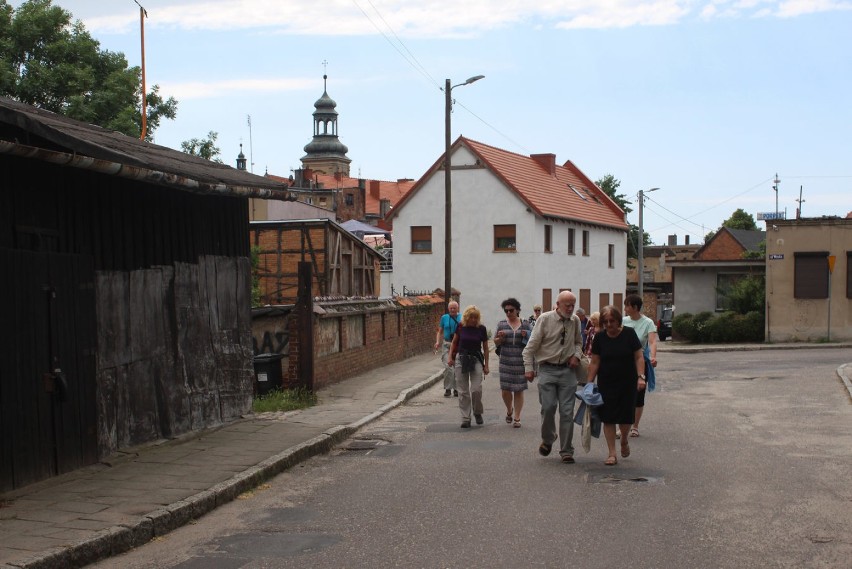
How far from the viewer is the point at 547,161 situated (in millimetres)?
54375

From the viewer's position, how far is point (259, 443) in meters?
11.1

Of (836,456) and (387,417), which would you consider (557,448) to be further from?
(387,417)

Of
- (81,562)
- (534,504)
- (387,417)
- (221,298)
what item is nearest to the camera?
(81,562)

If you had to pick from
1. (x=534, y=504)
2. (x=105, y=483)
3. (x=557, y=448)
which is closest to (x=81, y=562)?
(x=105, y=483)

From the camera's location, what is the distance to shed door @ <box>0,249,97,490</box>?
812cm

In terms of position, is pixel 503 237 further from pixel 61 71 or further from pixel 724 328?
pixel 61 71

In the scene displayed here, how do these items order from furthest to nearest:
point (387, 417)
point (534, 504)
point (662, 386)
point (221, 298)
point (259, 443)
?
1. point (662, 386)
2. point (387, 417)
3. point (221, 298)
4. point (259, 443)
5. point (534, 504)

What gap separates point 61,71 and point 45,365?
91.9 feet

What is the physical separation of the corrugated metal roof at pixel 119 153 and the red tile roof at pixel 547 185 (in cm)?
2869

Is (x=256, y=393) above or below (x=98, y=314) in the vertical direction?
below

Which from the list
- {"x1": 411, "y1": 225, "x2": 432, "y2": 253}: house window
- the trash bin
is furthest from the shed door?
{"x1": 411, "y1": 225, "x2": 432, "y2": 253}: house window

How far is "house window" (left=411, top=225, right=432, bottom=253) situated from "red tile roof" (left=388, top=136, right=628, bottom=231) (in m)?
1.43

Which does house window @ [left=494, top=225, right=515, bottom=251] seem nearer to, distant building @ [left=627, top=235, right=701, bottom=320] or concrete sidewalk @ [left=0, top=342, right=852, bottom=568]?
distant building @ [left=627, top=235, right=701, bottom=320]

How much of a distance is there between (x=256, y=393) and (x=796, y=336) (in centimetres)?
2532
